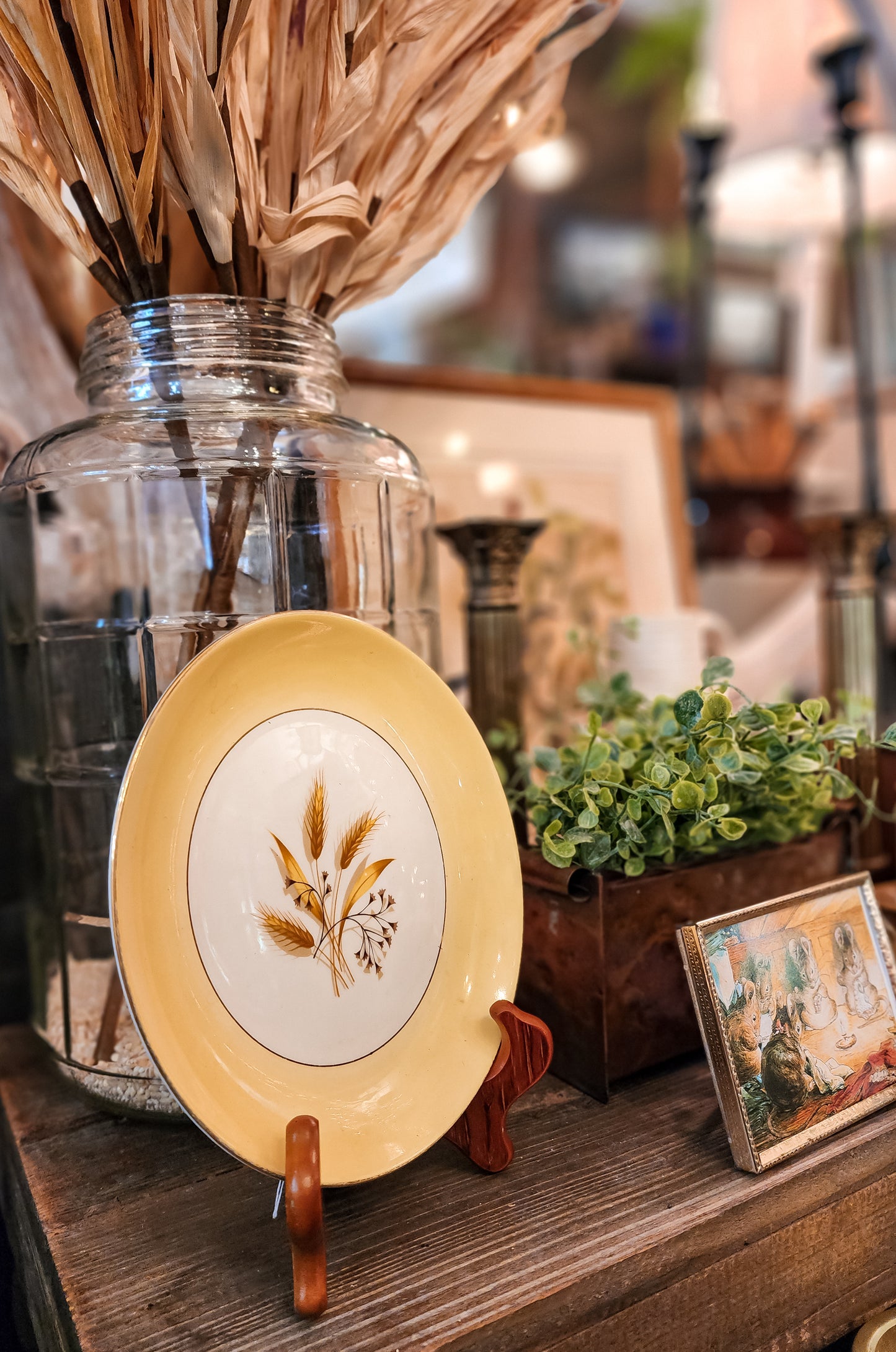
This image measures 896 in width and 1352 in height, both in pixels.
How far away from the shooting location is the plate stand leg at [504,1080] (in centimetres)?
47

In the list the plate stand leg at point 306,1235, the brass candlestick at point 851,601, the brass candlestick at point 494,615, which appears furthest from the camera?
the brass candlestick at point 851,601

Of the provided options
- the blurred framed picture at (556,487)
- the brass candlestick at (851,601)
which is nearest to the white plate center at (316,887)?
the blurred framed picture at (556,487)

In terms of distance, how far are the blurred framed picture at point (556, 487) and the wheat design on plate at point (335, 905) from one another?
44cm

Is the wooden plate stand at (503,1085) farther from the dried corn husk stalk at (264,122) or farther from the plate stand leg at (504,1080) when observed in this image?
the dried corn husk stalk at (264,122)

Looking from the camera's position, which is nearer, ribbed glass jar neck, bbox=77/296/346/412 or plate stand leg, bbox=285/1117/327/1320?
plate stand leg, bbox=285/1117/327/1320

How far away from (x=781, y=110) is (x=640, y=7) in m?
0.92

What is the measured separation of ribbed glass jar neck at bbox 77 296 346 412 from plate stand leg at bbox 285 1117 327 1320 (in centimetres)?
43

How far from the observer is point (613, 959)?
1.81 ft

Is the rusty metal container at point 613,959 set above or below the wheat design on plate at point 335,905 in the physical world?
below

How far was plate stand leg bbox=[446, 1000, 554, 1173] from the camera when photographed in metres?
0.47

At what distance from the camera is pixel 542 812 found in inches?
22.6

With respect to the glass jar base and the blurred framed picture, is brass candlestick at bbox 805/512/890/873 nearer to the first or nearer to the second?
the blurred framed picture

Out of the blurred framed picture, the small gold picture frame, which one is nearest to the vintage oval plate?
the small gold picture frame

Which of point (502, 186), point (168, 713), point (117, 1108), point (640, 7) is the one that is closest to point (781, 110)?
point (502, 186)
